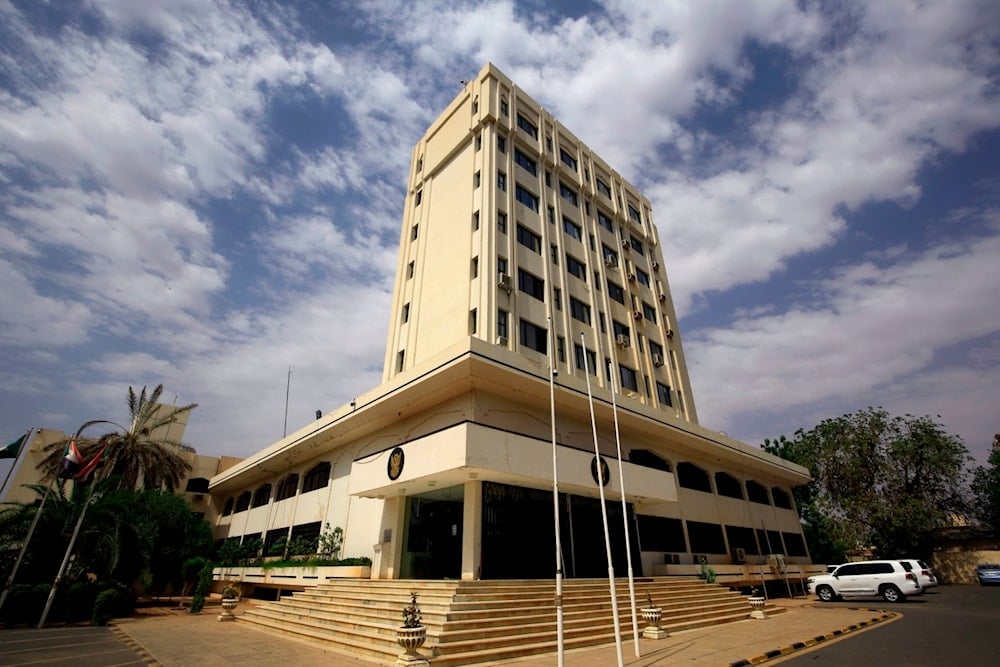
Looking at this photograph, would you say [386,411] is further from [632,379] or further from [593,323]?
[632,379]

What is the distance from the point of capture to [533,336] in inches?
904

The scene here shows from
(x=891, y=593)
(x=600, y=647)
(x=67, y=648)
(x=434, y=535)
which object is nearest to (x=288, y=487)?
(x=434, y=535)

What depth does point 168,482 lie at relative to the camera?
3120 centimetres

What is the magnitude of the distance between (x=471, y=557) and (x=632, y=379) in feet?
53.4

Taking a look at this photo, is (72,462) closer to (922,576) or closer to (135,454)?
(135,454)

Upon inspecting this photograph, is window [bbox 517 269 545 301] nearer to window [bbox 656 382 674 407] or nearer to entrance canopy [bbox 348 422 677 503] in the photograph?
entrance canopy [bbox 348 422 677 503]

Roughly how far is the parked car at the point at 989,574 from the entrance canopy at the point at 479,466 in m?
27.7

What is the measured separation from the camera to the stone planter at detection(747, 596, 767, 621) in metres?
16.8

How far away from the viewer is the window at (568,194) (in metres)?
30.8

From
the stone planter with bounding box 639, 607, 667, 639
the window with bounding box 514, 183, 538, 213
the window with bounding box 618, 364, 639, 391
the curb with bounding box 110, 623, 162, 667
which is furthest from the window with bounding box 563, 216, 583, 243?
the curb with bounding box 110, 623, 162, 667

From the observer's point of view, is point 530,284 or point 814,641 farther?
Result: point 530,284

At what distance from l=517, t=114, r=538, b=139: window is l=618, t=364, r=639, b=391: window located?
606 inches

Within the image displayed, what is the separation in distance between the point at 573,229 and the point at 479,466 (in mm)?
19399

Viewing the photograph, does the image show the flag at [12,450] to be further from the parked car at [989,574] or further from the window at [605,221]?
the parked car at [989,574]
